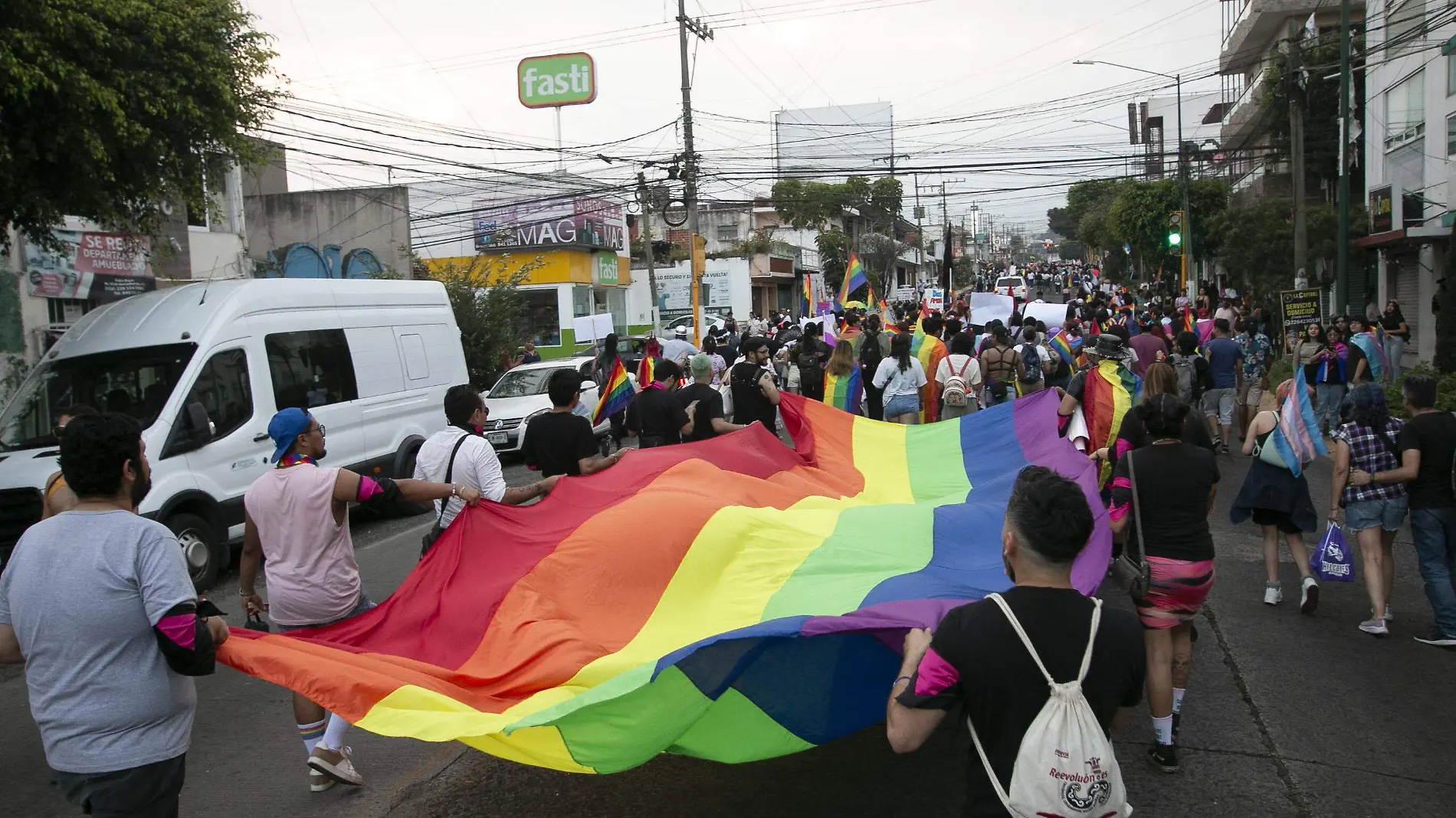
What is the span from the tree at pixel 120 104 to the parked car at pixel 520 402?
5.67 metres

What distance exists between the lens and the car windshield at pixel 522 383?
61.0ft

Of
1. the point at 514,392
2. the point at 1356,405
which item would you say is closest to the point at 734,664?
the point at 1356,405

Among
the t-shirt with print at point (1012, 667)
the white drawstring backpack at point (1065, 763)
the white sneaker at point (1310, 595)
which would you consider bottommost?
the white sneaker at point (1310, 595)

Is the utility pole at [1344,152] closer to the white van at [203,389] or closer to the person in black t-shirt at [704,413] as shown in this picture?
the person in black t-shirt at [704,413]

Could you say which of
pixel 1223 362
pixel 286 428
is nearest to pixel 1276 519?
pixel 286 428

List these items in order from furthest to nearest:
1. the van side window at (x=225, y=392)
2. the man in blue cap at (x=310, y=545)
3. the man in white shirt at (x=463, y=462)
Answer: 1. the van side window at (x=225, y=392)
2. the man in white shirt at (x=463, y=462)
3. the man in blue cap at (x=310, y=545)

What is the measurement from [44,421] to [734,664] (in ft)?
28.9

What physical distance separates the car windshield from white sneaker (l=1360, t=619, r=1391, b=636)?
13.8 m

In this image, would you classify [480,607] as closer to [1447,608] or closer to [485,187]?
[1447,608]

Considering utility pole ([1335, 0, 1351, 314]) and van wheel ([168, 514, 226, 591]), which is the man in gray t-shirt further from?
utility pole ([1335, 0, 1351, 314])

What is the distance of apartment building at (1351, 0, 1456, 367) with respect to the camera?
22.9 metres

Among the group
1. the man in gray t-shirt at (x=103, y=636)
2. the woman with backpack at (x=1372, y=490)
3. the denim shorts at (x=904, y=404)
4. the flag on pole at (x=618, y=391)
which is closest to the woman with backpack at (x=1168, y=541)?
the woman with backpack at (x=1372, y=490)

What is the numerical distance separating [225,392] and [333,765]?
626 centimetres

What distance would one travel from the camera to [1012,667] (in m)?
2.69
